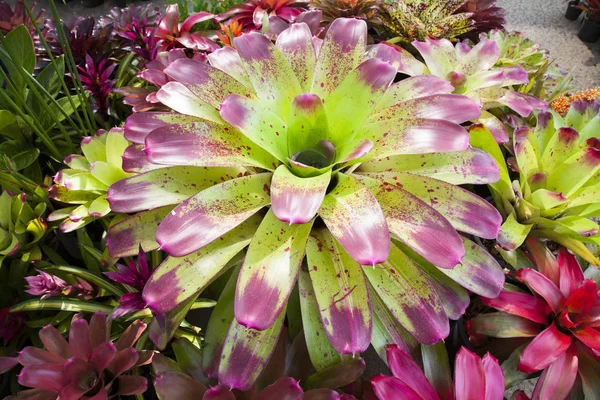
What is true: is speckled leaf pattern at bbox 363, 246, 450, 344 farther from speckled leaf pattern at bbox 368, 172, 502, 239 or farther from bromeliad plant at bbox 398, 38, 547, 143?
bromeliad plant at bbox 398, 38, 547, 143

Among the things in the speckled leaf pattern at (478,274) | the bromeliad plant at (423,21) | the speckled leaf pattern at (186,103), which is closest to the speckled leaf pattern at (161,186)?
the speckled leaf pattern at (186,103)

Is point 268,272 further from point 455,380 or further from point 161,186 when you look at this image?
point 455,380

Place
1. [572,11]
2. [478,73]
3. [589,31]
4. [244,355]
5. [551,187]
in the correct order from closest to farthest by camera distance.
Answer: [244,355] → [551,187] → [478,73] → [589,31] → [572,11]

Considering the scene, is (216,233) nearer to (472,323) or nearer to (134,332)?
(134,332)

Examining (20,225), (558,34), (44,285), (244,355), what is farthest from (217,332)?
(558,34)

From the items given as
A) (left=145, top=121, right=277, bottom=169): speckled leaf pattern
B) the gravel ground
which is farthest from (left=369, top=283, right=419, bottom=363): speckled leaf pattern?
the gravel ground

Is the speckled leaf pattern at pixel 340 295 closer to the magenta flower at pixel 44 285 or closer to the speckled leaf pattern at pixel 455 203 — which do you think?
the speckled leaf pattern at pixel 455 203
